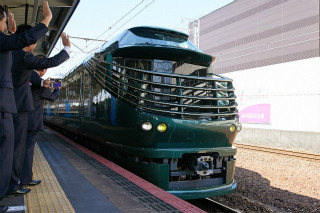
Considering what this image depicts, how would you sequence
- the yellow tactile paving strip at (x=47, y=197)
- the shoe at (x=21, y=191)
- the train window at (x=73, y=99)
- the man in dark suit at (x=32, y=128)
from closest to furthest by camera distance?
the yellow tactile paving strip at (x=47, y=197) < the shoe at (x=21, y=191) < the man in dark suit at (x=32, y=128) < the train window at (x=73, y=99)

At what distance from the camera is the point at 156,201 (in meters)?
3.51

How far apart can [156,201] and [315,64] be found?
1456 centimetres

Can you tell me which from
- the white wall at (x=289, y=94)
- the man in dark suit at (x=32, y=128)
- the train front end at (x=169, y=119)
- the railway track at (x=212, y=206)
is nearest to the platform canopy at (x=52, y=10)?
the train front end at (x=169, y=119)

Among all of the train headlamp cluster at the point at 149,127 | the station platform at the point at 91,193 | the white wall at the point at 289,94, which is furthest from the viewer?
the white wall at the point at 289,94

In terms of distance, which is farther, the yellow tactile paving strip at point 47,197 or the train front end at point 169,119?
the train front end at point 169,119

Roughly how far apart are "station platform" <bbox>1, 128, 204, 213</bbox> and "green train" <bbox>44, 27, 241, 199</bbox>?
54 cm

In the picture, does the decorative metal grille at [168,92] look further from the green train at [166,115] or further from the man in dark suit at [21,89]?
the man in dark suit at [21,89]

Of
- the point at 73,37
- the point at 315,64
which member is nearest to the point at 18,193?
the point at 73,37

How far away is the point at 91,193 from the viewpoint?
12.2ft

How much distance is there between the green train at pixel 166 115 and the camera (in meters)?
4.75

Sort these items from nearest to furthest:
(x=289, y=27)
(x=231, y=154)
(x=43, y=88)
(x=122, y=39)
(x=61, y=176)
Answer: (x=43, y=88) → (x=61, y=176) → (x=231, y=154) → (x=122, y=39) → (x=289, y=27)

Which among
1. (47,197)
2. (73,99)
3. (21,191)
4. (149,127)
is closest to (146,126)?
(149,127)

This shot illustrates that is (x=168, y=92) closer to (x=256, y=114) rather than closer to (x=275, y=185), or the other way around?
(x=275, y=185)

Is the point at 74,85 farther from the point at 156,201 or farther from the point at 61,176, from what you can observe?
the point at 156,201
